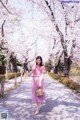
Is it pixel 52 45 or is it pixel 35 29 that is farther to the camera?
pixel 52 45

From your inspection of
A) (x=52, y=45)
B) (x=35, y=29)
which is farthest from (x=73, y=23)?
(x=52, y=45)

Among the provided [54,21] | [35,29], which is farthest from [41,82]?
[35,29]

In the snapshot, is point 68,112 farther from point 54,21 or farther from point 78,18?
point 78,18

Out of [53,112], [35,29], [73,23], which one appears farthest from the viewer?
[35,29]

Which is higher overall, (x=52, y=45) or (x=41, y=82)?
(x=52, y=45)

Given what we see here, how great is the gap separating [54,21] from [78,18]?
334 centimetres

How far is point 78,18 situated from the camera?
25.1 m

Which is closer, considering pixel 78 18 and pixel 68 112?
pixel 68 112

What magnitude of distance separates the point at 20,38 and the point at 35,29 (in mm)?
16102

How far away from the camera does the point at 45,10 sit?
22.4m

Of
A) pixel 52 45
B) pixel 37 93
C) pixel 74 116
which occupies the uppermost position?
pixel 52 45

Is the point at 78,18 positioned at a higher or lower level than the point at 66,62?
higher

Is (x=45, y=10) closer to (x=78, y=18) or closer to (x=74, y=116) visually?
(x=78, y=18)

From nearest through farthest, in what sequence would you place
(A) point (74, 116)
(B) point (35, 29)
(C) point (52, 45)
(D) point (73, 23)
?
1. (A) point (74, 116)
2. (D) point (73, 23)
3. (B) point (35, 29)
4. (C) point (52, 45)
